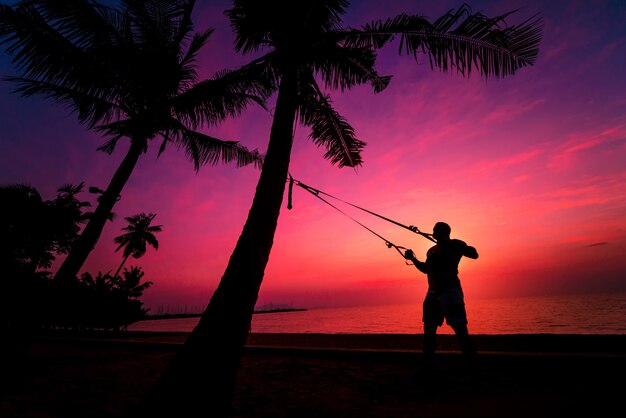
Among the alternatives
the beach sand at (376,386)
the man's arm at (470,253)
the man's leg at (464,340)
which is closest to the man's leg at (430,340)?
the beach sand at (376,386)

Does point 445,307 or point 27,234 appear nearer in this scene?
point 445,307

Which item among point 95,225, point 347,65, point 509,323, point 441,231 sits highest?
point 347,65

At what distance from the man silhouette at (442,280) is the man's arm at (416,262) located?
12cm

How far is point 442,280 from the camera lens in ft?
14.4

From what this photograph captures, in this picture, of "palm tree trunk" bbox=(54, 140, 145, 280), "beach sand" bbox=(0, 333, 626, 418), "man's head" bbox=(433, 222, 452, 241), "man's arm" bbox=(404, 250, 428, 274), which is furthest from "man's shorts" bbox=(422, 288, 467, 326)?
"palm tree trunk" bbox=(54, 140, 145, 280)

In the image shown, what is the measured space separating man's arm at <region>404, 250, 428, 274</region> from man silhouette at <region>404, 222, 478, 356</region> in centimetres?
12

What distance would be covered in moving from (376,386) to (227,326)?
2.22 meters

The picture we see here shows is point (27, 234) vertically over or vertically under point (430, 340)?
over

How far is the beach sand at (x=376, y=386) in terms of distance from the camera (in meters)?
2.90

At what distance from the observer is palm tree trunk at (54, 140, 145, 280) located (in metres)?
5.75

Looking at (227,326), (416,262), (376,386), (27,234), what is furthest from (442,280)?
(27,234)

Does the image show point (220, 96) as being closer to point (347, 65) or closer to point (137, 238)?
point (347, 65)

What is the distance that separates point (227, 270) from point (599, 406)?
11.5 ft

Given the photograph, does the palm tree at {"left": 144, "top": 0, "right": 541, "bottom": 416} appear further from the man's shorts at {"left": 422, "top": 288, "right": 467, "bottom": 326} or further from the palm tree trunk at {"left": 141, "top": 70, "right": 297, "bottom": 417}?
the man's shorts at {"left": 422, "top": 288, "right": 467, "bottom": 326}
